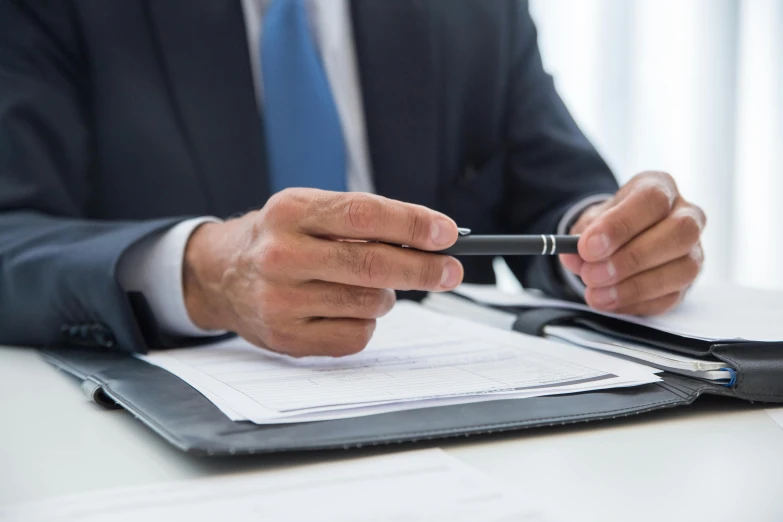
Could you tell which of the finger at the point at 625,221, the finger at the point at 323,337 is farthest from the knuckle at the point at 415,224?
the finger at the point at 625,221

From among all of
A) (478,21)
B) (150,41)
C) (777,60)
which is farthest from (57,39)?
(777,60)

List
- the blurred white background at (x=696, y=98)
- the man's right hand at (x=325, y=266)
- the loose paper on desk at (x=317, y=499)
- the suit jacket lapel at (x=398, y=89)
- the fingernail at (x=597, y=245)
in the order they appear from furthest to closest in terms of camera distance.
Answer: the blurred white background at (x=696, y=98) → the suit jacket lapel at (x=398, y=89) → the fingernail at (x=597, y=245) → the man's right hand at (x=325, y=266) → the loose paper on desk at (x=317, y=499)

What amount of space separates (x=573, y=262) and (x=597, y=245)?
0.21 ft

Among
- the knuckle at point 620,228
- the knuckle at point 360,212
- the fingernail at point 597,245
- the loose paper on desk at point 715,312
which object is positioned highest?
the knuckle at point 360,212

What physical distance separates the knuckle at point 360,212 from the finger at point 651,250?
0.94 feet

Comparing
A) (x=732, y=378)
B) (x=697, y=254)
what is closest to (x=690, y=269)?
(x=697, y=254)

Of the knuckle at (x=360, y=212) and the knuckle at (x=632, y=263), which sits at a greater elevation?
the knuckle at (x=360, y=212)

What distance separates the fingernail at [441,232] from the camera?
563 mm

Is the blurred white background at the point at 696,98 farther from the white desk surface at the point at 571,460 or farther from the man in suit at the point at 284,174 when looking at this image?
the white desk surface at the point at 571,460

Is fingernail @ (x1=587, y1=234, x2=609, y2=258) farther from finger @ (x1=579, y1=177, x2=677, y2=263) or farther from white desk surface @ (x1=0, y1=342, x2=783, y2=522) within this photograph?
white desk surface @ (x1=0, y1=342, x2=783, y2=522)

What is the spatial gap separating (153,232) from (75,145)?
0.35 metres

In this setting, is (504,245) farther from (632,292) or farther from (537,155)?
(537,155)

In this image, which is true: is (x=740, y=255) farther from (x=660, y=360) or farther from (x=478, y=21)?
(x=660, y=360)

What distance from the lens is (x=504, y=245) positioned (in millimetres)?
618
